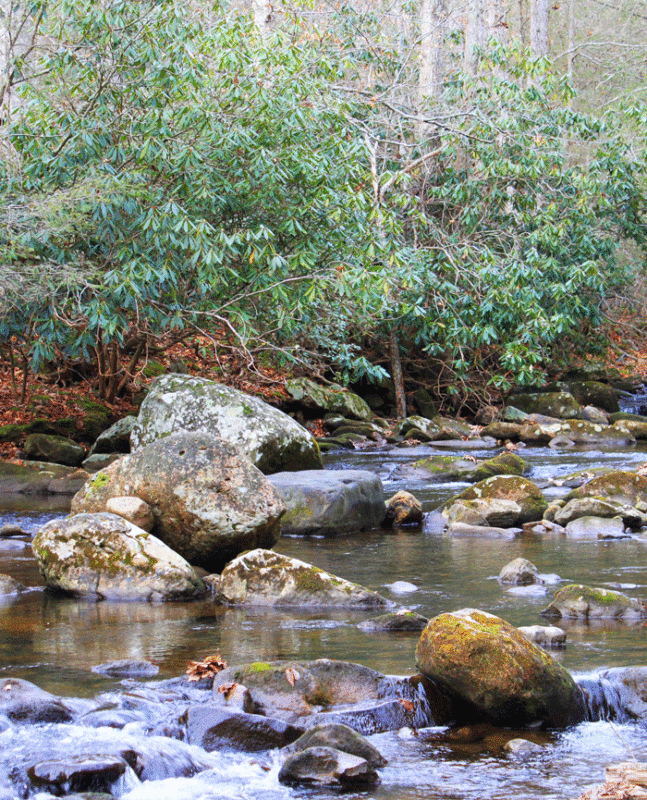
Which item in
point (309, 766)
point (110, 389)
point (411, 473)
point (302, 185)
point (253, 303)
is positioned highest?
point (302, 185)

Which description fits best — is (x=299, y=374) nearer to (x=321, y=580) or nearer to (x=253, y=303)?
(x=253, y=303)

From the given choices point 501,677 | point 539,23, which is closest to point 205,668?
point 501,677

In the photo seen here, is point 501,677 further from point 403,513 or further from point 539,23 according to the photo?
point 539,23

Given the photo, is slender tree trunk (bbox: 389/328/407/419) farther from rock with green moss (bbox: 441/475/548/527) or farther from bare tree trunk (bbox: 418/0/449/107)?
rock with green moss (bbox: 441/475/548/527)

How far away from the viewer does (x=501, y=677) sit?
395 centimetres

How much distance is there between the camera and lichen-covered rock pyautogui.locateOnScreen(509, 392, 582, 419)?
696 inches

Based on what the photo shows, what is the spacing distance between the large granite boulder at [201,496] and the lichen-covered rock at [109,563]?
517mm

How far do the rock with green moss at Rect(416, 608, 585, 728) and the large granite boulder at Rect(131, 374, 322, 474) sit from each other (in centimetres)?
646

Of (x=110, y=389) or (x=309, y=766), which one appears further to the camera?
(x=110, y=389)

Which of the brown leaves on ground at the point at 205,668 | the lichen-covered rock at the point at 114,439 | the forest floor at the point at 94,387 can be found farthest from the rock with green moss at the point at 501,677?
the lichen-covered rock at the point at 114,439

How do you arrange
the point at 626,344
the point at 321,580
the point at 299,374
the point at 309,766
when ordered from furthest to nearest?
the point at 626,344 < the point at 299,374 < the point at 321,580 < the point at 309,766

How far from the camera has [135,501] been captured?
6785 millimetres

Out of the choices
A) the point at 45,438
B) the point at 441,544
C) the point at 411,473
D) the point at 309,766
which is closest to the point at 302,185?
the point at 411,473

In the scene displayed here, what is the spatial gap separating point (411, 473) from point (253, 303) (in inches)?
132
